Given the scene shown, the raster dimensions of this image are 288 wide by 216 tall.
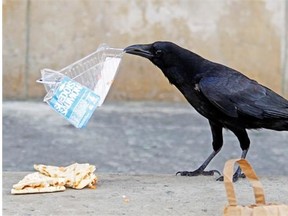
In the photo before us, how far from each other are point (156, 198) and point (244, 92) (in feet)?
3.69

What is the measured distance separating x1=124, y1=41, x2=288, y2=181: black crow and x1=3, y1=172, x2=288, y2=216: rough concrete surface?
1.12 ft

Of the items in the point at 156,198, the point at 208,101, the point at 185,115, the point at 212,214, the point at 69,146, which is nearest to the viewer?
the point at 212,214

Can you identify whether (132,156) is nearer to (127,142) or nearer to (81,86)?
(127,142)

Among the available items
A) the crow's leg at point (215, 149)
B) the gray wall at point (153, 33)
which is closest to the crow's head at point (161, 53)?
the crow's leg at point (215, 149)

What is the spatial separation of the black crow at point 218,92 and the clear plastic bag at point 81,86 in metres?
0.36

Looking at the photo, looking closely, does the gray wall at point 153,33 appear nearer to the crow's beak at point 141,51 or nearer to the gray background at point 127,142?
the gray background at point 127,142

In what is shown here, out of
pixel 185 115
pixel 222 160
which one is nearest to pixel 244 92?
pixel 222 160

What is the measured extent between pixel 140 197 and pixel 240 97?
3.56 feet

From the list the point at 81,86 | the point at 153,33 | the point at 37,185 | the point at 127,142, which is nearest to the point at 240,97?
the point at 81,86

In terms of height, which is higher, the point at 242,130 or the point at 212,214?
the point at 242,130

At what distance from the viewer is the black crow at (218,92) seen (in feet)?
17.9

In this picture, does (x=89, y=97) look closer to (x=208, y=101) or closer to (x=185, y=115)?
(x=208, y=101)

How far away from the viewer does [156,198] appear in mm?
4816

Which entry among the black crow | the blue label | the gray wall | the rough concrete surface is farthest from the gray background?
the blue label
